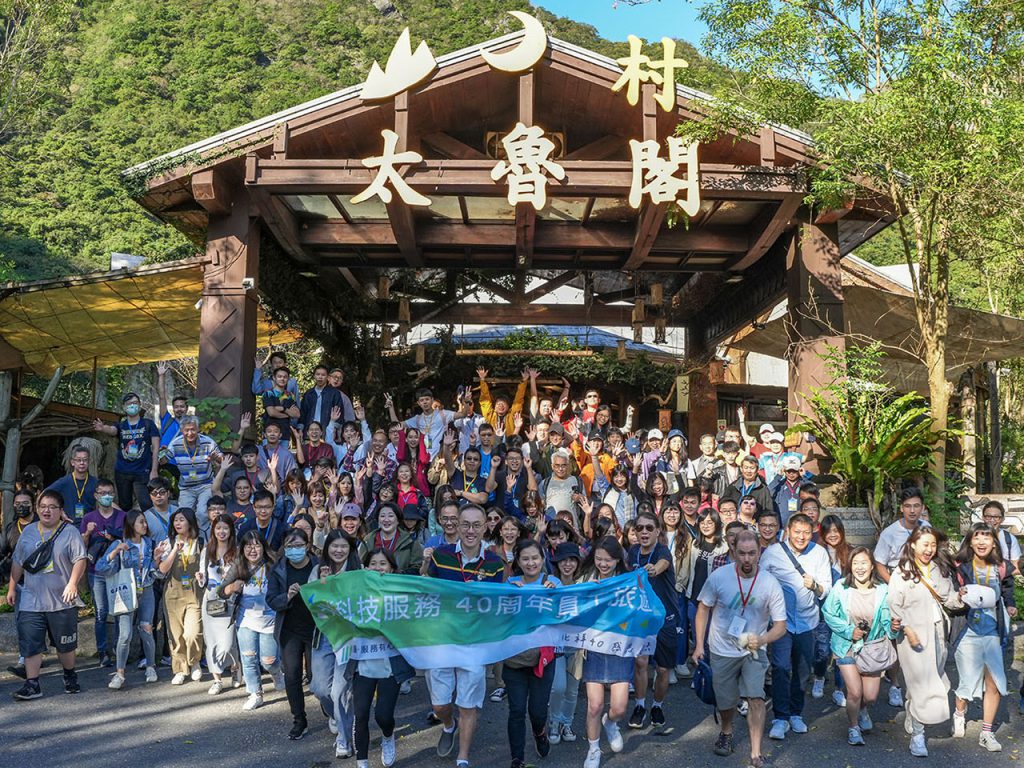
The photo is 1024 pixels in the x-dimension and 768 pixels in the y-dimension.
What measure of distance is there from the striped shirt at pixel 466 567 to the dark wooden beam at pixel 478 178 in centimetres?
548

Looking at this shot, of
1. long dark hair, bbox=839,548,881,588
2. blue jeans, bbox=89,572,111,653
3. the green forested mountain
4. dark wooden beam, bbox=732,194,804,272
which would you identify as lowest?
blue jeans, bbox=89,572,111,653

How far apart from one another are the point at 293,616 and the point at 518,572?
5.69ft

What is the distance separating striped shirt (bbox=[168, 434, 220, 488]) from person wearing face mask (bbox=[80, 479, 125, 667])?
1016 mm

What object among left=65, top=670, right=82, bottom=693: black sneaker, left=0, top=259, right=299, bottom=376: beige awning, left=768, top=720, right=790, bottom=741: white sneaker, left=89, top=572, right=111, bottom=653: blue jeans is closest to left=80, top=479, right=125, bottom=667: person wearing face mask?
left=89, top=572, right=111, bottom=653: blue jeans

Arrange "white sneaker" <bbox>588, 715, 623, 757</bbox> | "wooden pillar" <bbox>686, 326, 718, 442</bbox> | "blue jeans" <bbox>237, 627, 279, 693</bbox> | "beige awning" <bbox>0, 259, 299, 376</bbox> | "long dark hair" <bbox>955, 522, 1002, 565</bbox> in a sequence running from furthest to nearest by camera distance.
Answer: "wooden pillar" <bbox>686, 326, 718, 442</bbox> < "beige awning" <bbox>0, 259, 299, 376</bbox> < "blue jeans" <bbox>237, 627, 279, 693</bbox> < "long dark hair" <bbox>955, 522, 1002, 565</bbox> < "white sneaker" <bbox>588, 715, 623, 757</bbox>

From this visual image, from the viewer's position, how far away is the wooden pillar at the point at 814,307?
11.7 meters

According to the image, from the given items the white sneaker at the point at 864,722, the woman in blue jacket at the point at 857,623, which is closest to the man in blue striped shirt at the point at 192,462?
the woman in blue jacket at the point at 857,623

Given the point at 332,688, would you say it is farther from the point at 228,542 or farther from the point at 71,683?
the point at 71,683

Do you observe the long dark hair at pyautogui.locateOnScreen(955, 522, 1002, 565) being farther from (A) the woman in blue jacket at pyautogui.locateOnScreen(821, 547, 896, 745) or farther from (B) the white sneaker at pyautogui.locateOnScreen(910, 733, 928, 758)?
(B) the white sneaker at pyautogui.locateOnScreen(910, 733, 928, 758)

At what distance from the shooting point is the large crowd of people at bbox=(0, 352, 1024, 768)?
6129 mm

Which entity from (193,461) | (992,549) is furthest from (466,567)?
(193,461)

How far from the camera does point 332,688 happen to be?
20.6 feet

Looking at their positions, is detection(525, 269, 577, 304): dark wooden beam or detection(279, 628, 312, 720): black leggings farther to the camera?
detection(525, 269, 577, 304): dark wooden beam

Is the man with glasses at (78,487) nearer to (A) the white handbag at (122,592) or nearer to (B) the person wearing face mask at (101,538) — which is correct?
(B) the person wearing face mask at (101,538)
